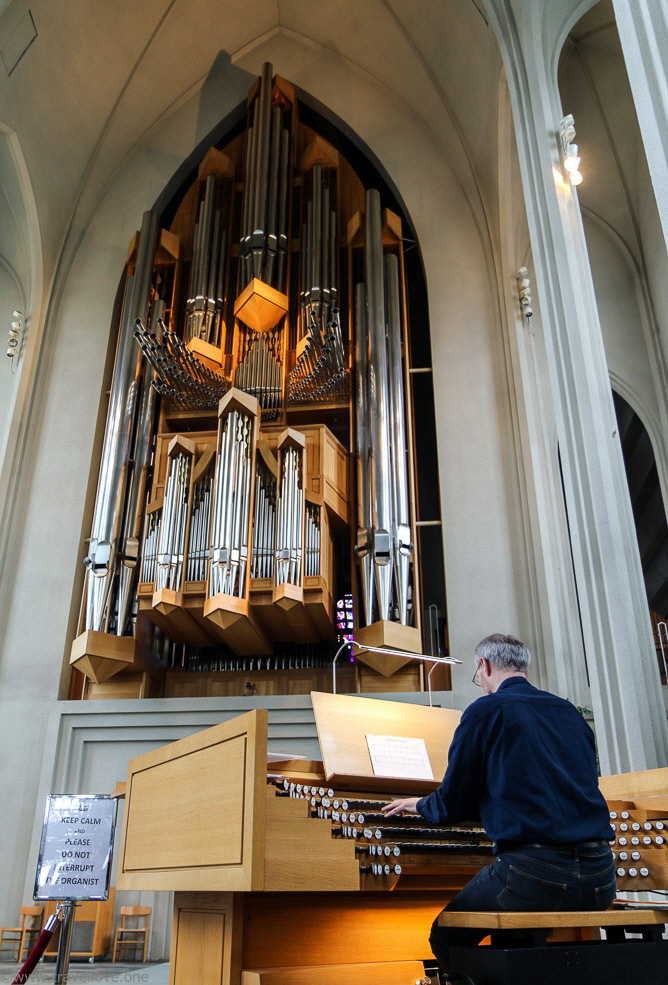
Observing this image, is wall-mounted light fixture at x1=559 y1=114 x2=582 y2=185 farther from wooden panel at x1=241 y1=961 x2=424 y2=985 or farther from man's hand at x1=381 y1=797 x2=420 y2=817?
wooden panel at x1=241 y1=961 x2=424 y2=985

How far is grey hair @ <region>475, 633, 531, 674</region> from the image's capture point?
276 centimetres

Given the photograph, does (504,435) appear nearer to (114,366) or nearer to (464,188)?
(464,188)

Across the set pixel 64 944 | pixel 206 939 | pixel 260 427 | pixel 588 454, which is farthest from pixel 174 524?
pixel 206 939

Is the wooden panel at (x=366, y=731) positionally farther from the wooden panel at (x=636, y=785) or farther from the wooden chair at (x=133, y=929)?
the wooden chair at (x=133, y=929)

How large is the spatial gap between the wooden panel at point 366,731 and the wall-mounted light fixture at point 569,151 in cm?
374

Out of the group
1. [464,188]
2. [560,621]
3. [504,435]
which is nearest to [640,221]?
[464,188]

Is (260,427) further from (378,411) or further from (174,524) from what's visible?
(174,524)

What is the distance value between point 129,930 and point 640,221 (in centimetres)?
805

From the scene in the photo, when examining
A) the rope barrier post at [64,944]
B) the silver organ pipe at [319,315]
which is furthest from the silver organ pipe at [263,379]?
the rope barrier post at [64,944]

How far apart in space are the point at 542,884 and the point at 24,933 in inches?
198

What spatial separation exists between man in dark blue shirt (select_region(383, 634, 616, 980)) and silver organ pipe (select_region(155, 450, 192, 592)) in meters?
4.49

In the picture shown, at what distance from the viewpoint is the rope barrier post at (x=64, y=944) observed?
159 inches

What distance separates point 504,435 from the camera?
7.82 meters

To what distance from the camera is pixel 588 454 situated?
500cm
